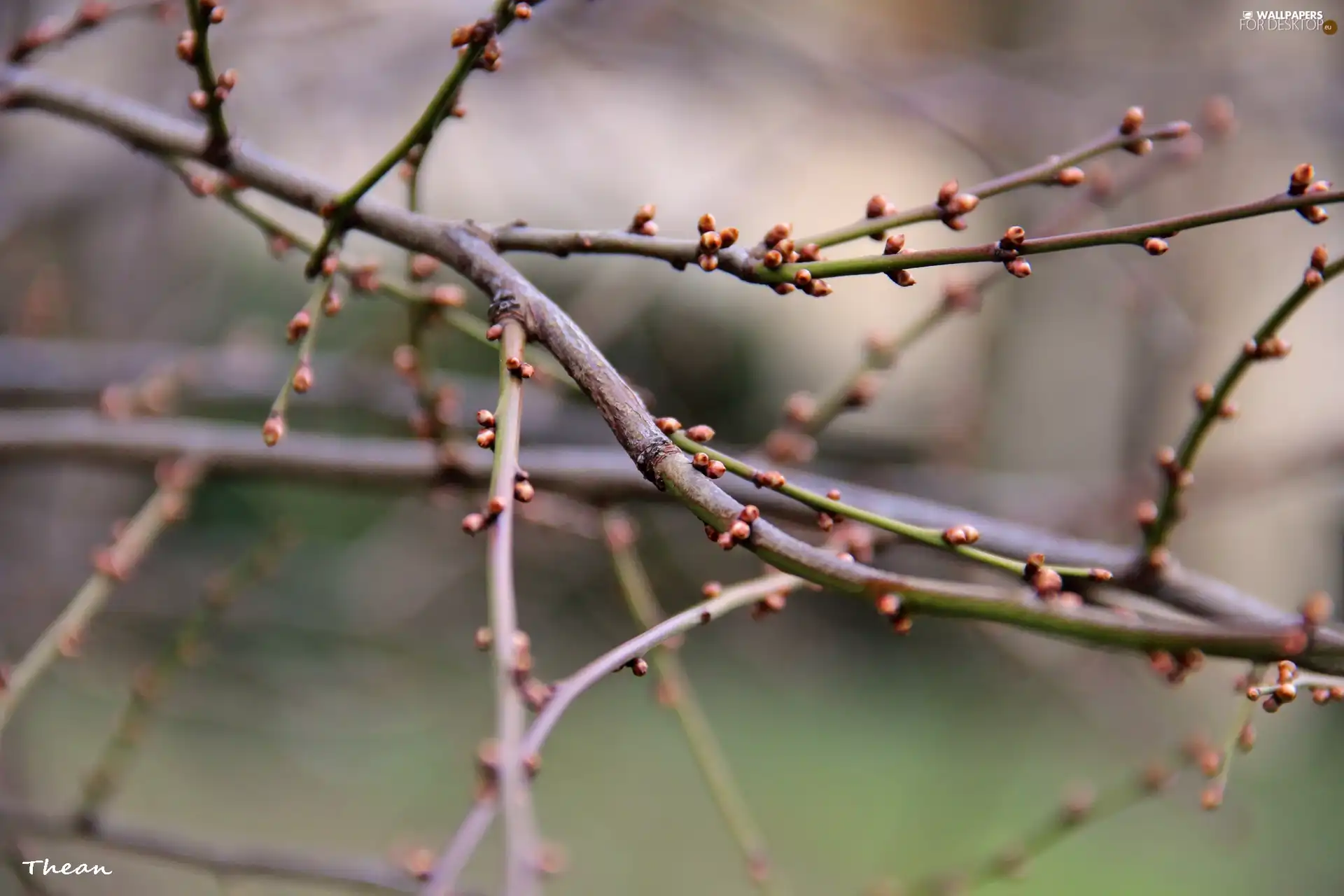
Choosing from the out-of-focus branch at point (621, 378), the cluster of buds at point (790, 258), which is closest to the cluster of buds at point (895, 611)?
the out-of-focus branch at point (621, 378)

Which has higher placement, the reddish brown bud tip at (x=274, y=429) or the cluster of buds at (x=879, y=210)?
the cluster of buds at (x=879, y=210)

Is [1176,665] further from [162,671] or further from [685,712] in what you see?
[162,671]

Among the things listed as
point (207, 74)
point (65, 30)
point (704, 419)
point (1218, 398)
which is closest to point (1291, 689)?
point (1218, 398)

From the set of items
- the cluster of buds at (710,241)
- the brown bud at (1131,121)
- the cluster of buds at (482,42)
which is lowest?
the cluster of buds at (710,241)

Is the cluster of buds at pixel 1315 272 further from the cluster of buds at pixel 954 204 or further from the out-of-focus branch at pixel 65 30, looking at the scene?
the out-of-focus branch at pixel 65 30

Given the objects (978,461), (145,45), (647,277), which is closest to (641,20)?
(647,277)

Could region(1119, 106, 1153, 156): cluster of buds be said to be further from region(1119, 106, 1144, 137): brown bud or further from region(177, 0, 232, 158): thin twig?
region(177, 0, 232, 158): thin twig

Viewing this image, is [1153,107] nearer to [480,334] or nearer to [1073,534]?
[1073,534]
